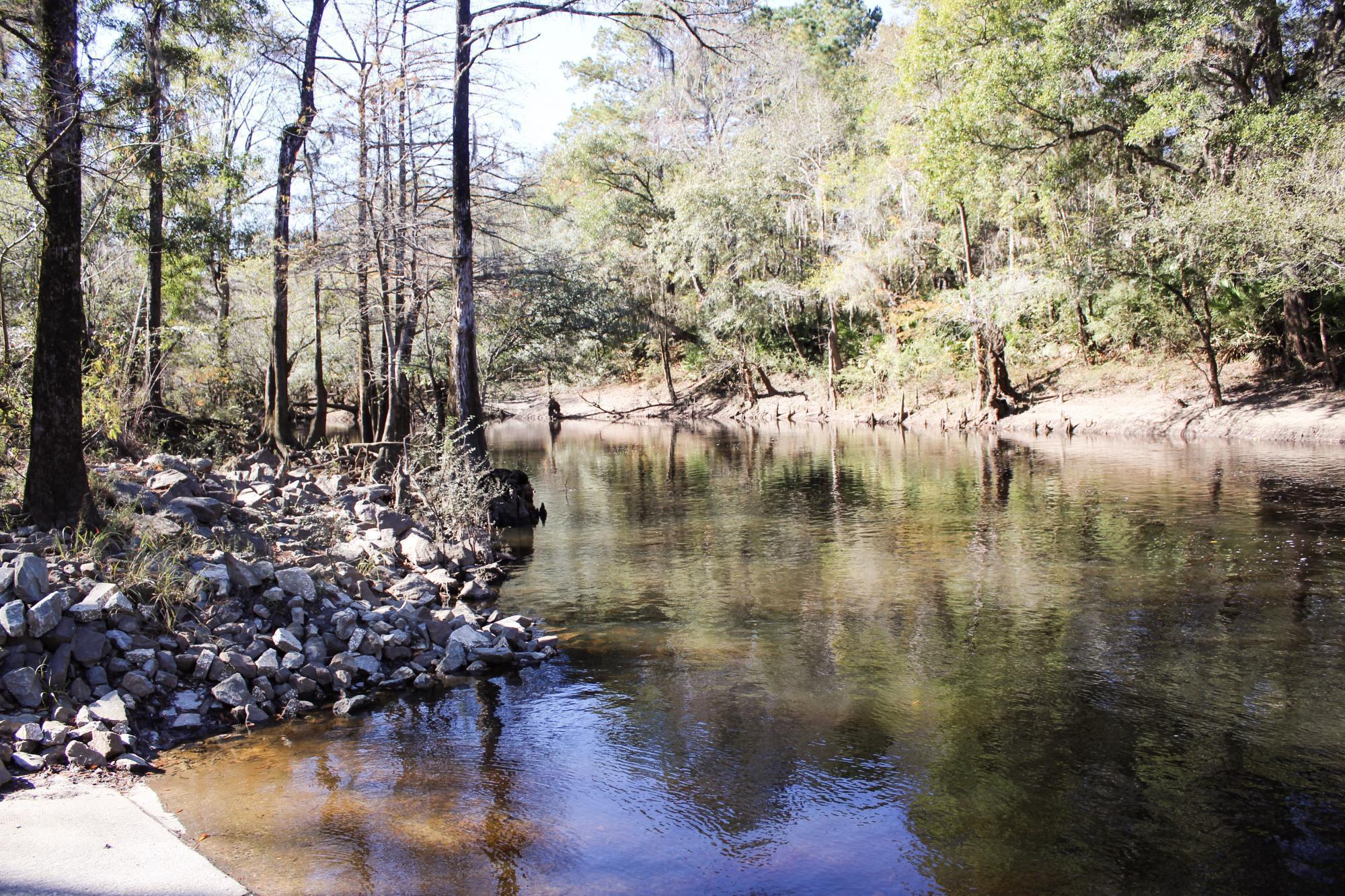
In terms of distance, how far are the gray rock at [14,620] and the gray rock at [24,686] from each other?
321 millimetres

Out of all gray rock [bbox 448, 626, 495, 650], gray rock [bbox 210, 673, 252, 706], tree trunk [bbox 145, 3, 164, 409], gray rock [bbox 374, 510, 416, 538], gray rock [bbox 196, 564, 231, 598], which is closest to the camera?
gray rock [bbox 210, 673, 252, 706]

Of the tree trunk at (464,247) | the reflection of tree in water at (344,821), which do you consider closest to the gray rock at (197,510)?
the reflection of tree in water at (344,821)

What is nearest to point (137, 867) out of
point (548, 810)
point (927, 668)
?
point (548, 810)

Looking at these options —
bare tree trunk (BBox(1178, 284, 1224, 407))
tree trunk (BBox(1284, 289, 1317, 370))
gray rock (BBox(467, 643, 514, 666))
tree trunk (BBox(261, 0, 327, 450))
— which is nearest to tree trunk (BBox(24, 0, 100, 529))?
gray rock (BBox(467, 643, 514, 666))

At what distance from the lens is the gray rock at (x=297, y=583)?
8.55m

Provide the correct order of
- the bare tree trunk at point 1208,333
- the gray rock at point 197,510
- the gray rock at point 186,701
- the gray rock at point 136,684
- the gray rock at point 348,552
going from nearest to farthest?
the gray rock at point 136,684 < the gray rock at point 186,701 < the gray rock at point 197,510 < the gray rock at point 348,552 < the bare tree trunk at point 1208,333

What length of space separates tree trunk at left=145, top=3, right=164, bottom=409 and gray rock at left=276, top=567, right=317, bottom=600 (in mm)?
6507

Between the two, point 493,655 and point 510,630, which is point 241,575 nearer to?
point 493,655

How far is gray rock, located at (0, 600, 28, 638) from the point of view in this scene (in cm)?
643

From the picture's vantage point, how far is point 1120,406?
93.3 ft

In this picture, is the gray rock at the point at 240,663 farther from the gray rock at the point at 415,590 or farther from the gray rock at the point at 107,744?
the gray rock at the point at 415,590

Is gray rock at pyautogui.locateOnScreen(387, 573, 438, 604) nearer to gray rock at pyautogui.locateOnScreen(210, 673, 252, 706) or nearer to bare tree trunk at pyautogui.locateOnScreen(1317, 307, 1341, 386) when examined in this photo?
gray rock at pyautogui.locateOnScreen(210, 673, 252, 706)

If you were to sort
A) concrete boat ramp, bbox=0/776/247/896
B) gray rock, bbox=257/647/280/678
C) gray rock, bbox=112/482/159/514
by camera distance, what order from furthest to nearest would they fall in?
gray rock, bbox=112/482/159/514, gray rock, bbox=257/647/280/678, concrete boat ramp, bbox=0/776/247/896

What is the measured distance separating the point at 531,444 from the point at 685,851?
32.4 metres
